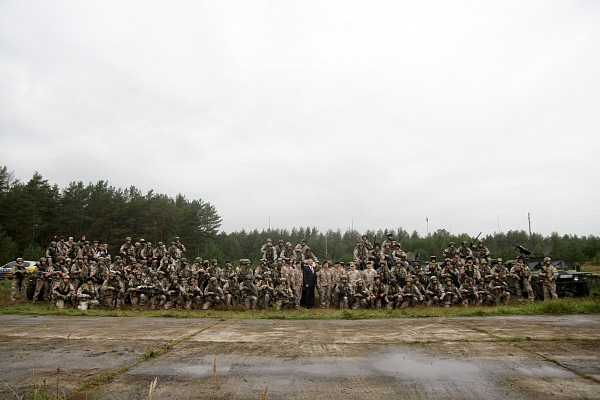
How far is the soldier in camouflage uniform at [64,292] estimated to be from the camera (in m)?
13.6

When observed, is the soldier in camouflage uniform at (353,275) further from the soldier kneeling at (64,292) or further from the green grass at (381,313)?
the soldier kneeling at (64,292)

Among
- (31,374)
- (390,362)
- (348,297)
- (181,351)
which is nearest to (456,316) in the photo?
(348,297)

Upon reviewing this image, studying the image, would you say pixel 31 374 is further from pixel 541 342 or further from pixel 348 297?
pixel 348 297

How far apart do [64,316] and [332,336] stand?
330 inches

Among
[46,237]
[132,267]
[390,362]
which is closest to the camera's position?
[390,362]

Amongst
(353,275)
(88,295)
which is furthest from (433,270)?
(88,295)

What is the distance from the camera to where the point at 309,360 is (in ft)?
19.9

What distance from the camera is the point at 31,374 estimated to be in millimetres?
5348

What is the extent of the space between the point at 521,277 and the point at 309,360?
12.4 m

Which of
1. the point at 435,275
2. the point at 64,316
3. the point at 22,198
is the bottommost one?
the point at 64,316

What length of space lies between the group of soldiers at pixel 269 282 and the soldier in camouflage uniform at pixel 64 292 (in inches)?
1.2

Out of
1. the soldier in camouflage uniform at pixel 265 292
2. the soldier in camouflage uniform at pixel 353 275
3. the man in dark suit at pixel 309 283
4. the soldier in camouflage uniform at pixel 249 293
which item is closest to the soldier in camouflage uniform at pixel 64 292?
the soldier in camouflage uniform at pixel 249 293

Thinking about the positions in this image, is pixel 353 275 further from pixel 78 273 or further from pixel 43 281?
pixel 43 281

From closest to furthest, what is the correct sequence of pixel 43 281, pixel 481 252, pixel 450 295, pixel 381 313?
pixel 381 313 → pixel 450 295 → pixel 43 281 → pixel 481 252
